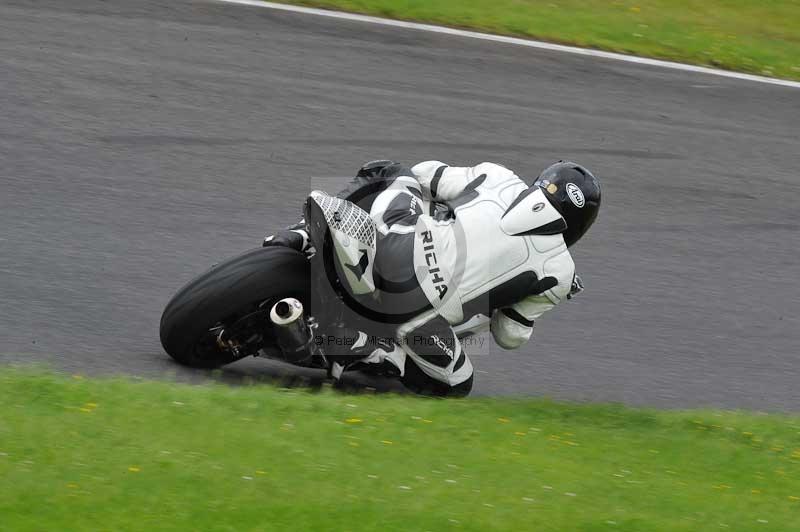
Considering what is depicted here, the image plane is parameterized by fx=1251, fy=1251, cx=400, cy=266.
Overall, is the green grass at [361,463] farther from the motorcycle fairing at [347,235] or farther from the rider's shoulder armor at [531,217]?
the rider's shoulder armor at [531,217]

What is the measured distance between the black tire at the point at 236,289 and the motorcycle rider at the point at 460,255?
0.86ft

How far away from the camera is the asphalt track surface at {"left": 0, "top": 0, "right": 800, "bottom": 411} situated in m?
7.17

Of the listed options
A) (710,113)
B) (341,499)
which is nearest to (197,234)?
(341,499)

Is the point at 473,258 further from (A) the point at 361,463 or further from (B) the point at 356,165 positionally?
(B) the point at 356,165

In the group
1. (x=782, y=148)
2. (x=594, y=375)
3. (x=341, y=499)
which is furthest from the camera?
(x=782, y=148)

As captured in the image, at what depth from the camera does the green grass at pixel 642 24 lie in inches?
486

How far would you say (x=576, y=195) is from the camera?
612 cm

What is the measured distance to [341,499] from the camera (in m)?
4.79

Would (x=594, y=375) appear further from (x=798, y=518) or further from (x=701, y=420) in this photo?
(x=798, y=518)

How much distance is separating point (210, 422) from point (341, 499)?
85 centimetres

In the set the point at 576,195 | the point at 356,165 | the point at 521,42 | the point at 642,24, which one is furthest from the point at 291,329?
the point at 642,24

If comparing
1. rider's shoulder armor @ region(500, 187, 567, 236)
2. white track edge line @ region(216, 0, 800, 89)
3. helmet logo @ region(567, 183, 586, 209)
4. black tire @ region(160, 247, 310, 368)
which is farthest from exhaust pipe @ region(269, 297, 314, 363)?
white track edge line @ region(216, 0, 800, 89)

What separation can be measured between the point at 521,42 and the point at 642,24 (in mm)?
1862

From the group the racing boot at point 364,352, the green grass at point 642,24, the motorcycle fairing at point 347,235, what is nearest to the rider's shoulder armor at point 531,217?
the motorcycle fairing at point 347,235
